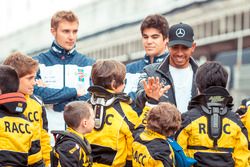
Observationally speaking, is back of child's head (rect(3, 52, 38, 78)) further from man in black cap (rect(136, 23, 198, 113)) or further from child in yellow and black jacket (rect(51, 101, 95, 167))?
man in black cap (rect(136, 23, 198, 113))

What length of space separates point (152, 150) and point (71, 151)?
0.63 meters

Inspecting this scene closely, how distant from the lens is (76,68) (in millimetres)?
8133

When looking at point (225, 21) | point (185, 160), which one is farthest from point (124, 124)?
point (225, 21)

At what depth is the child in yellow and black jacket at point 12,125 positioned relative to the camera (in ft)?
21.3

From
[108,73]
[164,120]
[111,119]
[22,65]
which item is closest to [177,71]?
[108,73]

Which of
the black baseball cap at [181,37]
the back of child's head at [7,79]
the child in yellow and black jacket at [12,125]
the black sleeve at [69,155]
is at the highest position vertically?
the black baseball cap at [181,37]

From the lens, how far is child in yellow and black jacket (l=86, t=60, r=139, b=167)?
22.1 feet

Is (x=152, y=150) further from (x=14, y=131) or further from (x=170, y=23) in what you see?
(x=170, y=23)

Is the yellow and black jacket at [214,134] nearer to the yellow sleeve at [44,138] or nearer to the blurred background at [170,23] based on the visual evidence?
the yellow sleeve at [44,138]

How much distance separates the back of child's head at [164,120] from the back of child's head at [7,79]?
116 centimetres

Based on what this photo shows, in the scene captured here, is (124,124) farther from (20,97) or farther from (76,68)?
(76,68)

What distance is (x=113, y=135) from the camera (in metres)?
6.71

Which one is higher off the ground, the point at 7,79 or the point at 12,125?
the point at 7,79

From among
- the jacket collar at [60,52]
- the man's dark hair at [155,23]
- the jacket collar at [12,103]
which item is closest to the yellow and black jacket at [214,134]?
the jacket collar at [12,103]
